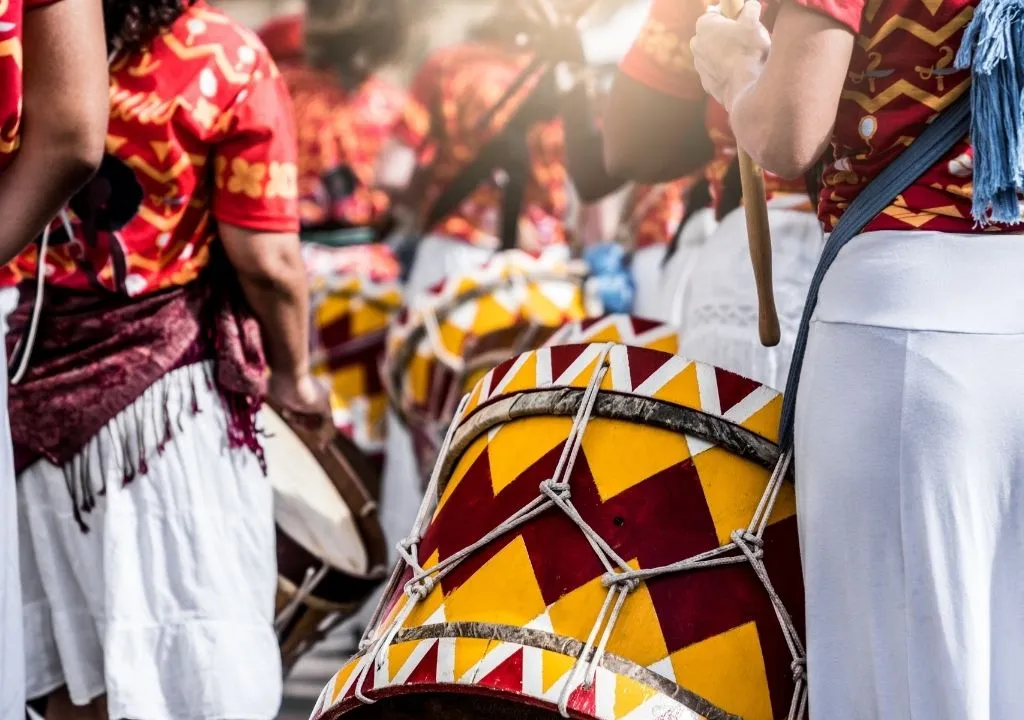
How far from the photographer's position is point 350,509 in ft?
10.4

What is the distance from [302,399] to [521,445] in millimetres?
945

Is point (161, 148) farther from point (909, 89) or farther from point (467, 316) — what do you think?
point (467, 316)

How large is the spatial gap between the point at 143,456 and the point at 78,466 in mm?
111

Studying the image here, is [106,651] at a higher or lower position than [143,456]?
lower

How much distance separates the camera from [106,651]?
102 inches

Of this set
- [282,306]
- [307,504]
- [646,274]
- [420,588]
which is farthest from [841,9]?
[646,274]

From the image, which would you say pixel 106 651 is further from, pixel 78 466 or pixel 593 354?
pixel 593 354

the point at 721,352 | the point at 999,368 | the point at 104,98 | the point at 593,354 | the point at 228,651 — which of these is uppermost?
the point at 104,98

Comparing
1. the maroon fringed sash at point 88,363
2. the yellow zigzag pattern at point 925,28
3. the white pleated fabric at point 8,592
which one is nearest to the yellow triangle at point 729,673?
the yellow zigzag pattern at point 925,28

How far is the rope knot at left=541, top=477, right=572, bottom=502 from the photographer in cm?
198

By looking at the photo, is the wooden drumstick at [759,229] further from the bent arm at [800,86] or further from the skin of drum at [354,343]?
the skin of drum at [354,343]

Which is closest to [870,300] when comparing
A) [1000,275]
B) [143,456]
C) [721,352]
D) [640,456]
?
[1000,275]

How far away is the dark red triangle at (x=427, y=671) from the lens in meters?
1.90

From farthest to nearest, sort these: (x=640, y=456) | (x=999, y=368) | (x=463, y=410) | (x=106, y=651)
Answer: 1. (x=106, y=651)
2. (x=463, y=410)
3. (x=640, y=456)
4. (x=999, y=368)
